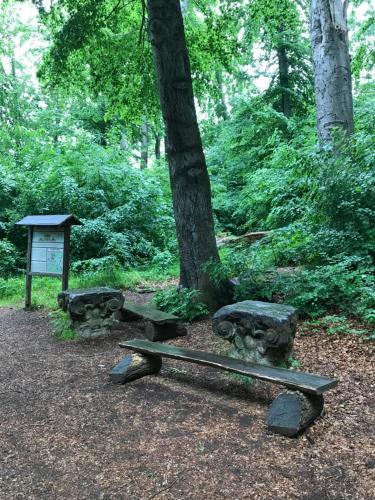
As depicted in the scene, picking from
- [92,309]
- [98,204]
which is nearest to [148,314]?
[92,309]

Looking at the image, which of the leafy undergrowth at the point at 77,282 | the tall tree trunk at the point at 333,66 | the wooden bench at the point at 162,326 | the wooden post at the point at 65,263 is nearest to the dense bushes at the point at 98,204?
the leafy undergrowth at the point at 77,282

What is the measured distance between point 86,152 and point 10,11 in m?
13.2

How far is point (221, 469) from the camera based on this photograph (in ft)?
9.04

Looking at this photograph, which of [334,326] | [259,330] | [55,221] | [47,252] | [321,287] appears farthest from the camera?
[47,252]

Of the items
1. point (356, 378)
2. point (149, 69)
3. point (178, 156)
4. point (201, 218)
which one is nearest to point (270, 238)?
point (201, 218)

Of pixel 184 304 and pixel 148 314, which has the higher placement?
pixel 184 304

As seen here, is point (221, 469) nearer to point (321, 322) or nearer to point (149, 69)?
point (321, 322)

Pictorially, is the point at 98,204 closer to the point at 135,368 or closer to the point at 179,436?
the point at 135,368

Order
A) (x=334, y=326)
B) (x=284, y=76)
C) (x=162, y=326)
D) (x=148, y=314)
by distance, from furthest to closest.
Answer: (x=284, y=76) → (x=148, y=314) → (x=162, y=326) → (x=334, y=326)

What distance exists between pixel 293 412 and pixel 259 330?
1.13 m

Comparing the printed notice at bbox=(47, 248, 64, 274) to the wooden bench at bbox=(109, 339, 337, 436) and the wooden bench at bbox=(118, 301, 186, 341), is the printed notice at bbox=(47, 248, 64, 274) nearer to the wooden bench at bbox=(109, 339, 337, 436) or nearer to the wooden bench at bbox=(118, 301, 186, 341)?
the wooden bench at bbox=(118, 301, 186, 341)

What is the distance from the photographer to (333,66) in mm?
8031

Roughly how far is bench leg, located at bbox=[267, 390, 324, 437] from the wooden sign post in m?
5.15

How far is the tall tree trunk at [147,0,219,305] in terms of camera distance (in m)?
6.46
